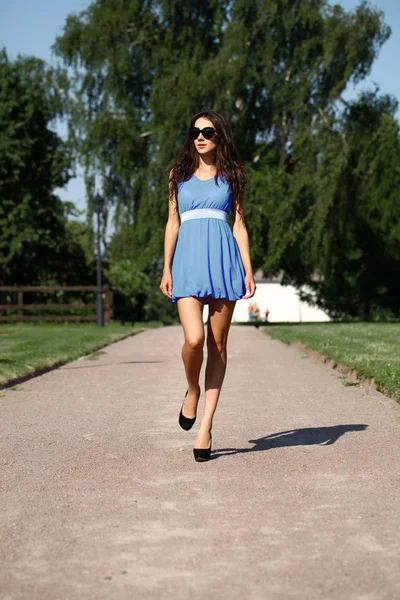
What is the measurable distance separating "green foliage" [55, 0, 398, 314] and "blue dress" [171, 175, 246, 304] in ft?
89.2

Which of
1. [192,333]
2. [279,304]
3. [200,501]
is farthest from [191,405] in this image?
[279,304]

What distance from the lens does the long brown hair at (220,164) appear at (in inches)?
259

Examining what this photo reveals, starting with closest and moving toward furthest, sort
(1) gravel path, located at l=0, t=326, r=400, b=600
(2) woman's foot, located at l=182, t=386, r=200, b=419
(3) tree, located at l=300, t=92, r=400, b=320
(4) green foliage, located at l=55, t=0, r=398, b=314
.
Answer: (1) gravel path, located at l=0, t=326, r=400, b=600, (2) woman's foot, located at l=182, t=386, r=200, b=419, (4) green foliage, located at l=55, t=0, r=398, b=314, (3) tree, located at l=300, t=92, r=400, b=320

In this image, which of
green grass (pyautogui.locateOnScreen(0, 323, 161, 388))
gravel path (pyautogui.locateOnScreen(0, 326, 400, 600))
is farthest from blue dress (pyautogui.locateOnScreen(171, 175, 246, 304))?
green grass (pyautogui.locateOnScreen(0, 323, 161, 388))

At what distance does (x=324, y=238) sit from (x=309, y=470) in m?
28.8

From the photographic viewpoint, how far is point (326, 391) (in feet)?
35.6

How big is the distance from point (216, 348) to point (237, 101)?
29665mm

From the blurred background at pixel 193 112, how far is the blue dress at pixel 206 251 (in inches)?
1062

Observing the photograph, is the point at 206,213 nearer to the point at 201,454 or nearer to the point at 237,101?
the point at 201,454

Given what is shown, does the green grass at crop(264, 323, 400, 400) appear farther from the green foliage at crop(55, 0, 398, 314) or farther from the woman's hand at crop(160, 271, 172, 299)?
the green foliage at crop(55, 0, 398, 314)

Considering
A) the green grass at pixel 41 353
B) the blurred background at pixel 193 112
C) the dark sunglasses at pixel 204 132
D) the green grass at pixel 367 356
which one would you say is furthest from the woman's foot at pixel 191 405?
the blurred background at pixel 193 112

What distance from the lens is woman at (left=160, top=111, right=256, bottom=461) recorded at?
21.0 feet

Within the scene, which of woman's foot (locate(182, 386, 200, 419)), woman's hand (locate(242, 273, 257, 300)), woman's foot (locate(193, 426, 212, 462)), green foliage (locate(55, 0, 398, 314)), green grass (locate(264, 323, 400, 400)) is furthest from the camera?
green foliage (locate(55, 0, 398, 314))

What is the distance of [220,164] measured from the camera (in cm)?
659
